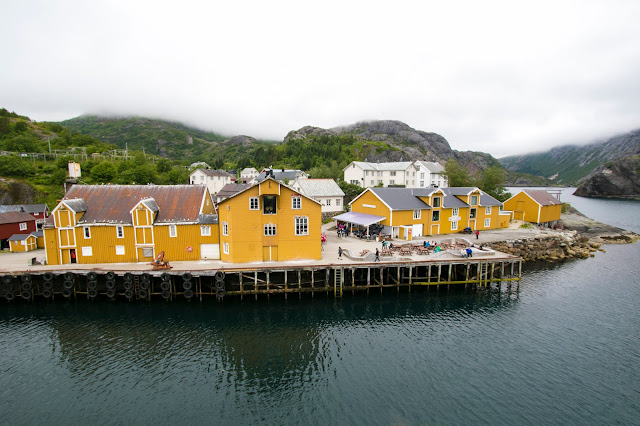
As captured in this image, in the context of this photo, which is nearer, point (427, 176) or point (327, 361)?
point (327, 361)

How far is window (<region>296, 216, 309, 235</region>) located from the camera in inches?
1284

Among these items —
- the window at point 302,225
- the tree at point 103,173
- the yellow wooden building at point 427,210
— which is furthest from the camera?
the tree at point 103,173

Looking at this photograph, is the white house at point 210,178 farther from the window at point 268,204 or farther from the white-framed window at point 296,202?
the white-framed window at point 296,202

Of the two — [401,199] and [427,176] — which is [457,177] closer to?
[427,176]

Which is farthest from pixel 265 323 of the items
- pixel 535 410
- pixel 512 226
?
pixel 512 226

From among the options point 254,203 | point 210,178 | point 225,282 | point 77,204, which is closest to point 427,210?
point 254,203

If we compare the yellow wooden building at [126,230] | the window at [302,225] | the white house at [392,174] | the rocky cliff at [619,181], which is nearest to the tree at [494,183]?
the white house at [392,174]

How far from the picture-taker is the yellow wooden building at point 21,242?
124ft

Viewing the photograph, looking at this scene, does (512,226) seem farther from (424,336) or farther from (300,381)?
(300,381)

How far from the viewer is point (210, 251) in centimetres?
3366

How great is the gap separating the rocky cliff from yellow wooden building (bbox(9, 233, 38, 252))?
655 ft

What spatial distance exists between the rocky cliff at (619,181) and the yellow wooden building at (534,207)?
12414 cm

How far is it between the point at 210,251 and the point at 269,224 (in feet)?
22.6

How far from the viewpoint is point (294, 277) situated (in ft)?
107
